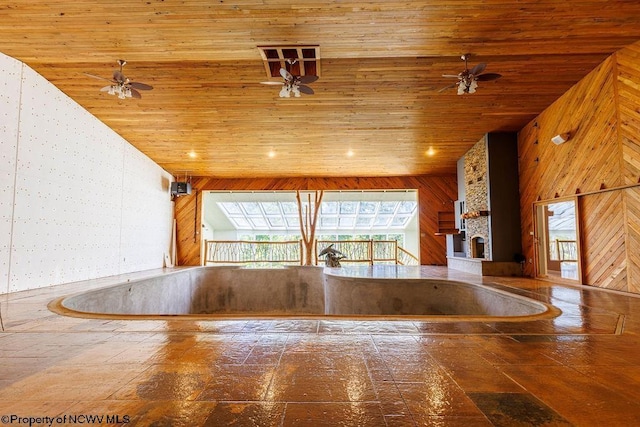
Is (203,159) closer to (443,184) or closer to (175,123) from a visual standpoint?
(175,123)

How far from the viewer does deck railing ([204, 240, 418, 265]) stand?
11.1 m

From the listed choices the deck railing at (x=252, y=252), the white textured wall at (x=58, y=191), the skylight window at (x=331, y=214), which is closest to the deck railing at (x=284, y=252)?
the deck railing at (x=252, y=252)

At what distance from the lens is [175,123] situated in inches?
285

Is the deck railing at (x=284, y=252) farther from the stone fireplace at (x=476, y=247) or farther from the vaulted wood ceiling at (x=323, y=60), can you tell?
the vaulted wood ceiling at (x=323, y=60)

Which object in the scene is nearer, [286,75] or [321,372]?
[321,372]

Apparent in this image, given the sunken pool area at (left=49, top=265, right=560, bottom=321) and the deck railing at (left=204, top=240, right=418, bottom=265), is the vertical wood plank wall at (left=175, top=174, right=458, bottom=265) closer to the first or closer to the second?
the deck railing at (left=204, top=240, right=418, bottom=265)

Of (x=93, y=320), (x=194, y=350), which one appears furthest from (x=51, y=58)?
(x=194, y=350)

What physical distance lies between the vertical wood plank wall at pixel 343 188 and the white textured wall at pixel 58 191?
86.8 inches

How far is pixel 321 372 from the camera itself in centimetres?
185

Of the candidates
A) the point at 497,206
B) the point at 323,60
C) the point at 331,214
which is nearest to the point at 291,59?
the point at 323,60

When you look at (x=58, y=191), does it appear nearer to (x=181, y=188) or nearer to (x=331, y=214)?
(x=181, y=188)

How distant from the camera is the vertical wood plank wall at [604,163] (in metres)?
4.62

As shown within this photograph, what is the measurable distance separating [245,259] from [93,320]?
27.0ft

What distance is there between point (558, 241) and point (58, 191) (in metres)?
11.7
